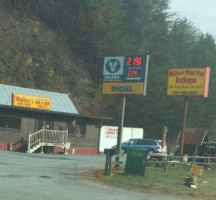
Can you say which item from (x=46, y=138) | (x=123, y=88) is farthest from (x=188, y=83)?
(x=46, y=138)

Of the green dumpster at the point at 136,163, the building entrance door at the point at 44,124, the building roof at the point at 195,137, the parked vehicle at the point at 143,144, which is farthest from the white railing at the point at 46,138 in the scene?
the green dumpster at the point at 136,163

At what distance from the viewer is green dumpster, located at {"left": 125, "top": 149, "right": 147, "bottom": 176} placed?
21125 mm

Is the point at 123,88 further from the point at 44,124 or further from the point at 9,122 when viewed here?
the point at 44,124

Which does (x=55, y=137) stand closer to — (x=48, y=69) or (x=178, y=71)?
(x=178, y=71)

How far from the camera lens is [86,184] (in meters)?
17.4

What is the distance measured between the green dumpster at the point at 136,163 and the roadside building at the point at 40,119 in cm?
1542

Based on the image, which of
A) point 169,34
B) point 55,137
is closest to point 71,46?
point 169,34

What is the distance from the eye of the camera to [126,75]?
26188mm

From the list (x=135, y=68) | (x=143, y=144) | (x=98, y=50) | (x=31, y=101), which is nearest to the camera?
(x=135, y=68)

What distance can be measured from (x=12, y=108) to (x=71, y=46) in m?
43.3

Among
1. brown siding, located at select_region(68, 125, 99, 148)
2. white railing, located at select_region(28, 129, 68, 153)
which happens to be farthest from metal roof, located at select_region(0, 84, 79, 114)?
white railing, located at select_region(28, 129, 68, 153)

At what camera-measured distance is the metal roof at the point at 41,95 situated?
122 feet

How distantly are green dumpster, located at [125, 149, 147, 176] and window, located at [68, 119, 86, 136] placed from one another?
1938cm

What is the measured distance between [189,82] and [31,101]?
37.1 ft
